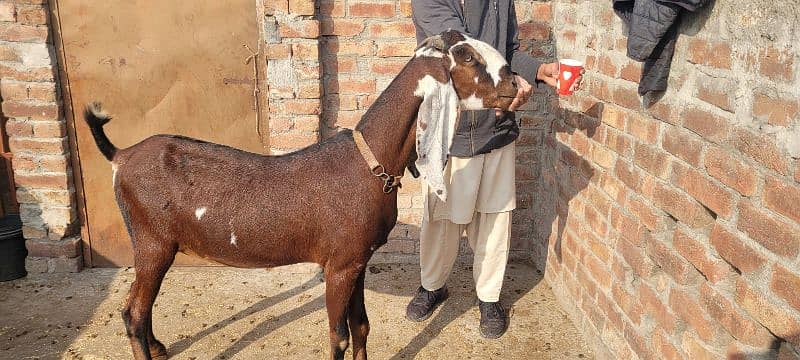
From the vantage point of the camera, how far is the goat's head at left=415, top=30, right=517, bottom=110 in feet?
8.86

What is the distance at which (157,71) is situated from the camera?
4363mm

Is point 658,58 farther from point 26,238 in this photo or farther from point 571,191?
point 26,238

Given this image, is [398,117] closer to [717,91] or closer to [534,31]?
[717,91]

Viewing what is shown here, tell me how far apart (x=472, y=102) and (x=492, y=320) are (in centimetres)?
183

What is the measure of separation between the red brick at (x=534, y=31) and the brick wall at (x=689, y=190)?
197mm

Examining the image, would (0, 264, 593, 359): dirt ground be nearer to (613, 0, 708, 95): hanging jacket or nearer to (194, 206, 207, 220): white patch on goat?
(194, 206, 207, 220): white patch on goat

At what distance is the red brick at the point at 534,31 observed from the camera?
4391 mm

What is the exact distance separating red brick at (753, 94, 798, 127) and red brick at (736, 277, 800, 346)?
68cm

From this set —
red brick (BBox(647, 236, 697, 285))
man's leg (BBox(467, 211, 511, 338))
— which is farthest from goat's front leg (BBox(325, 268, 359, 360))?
red brick (BBox(647, 236, 697, 285))

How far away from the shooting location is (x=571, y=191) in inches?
162

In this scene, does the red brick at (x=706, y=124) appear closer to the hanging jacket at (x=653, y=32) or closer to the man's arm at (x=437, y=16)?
the hanging jacket at (x=653, y=32)

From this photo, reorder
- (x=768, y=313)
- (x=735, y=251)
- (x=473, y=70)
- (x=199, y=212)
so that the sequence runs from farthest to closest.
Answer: (x=199, y=212)
(x=473, y=70)
(x=735, y=251)
(x=768, y=313)

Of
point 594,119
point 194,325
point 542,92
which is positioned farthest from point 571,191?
point 194,325

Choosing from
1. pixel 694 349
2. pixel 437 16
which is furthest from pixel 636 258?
pixel 437 16
